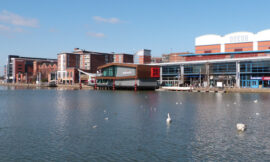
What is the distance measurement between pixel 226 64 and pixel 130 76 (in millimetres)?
44201

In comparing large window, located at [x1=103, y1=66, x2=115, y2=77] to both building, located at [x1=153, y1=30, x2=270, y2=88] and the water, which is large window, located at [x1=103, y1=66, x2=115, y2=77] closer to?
building, located at [x1=153, y1=30, x2=270, y2=88]

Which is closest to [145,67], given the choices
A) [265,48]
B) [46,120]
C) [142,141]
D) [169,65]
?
[169,65]

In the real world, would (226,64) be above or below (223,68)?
above

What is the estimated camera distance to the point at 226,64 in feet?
451

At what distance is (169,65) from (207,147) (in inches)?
5257

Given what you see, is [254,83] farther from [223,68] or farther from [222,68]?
[222,68]

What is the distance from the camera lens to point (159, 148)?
1065 inches

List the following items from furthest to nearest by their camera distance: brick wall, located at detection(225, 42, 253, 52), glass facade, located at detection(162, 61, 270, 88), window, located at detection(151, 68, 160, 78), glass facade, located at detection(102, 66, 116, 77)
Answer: brick wall, located at detection(225, 42, 253, 52), glass facade, located at detection(102, 66, 116, 77), window, located at detection(151, 68, 160, 78), glass facade, located at detection(162, 61, 270, 88)

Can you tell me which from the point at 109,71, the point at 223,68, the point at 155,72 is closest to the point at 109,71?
the point at 109,71

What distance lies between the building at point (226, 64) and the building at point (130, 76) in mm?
21364

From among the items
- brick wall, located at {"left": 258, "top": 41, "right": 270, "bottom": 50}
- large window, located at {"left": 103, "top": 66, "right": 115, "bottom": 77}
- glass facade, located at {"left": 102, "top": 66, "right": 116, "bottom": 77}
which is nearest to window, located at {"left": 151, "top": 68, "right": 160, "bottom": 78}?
glass facade, located at {"left": 102, "top": 66, "right": 116, "bottom": 77}

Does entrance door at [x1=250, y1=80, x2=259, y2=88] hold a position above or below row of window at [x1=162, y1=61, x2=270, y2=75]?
below

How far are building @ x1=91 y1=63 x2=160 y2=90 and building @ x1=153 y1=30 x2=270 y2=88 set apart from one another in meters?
21.4

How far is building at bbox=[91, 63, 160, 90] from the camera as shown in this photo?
132m
